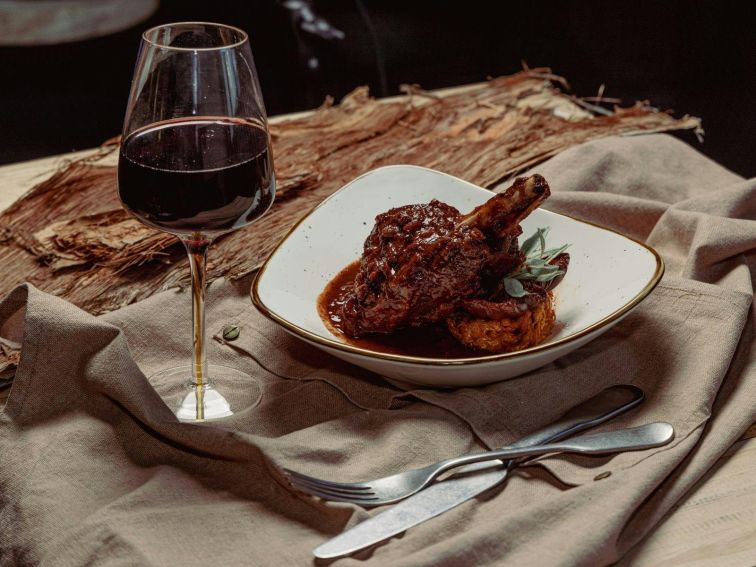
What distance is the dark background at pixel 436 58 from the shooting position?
147 inches

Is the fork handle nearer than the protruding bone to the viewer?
Yes

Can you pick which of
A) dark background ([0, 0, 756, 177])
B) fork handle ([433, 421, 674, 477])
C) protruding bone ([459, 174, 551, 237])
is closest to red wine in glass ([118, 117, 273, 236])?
protruding bone ([459, 174, 551, 237])

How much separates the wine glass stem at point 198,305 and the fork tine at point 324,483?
262 millimetres

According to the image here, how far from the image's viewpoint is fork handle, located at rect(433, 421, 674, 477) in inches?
48.7

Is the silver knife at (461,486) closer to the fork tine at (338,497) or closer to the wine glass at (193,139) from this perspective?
the fork tine at (338,497)

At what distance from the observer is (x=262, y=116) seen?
4.49 ft

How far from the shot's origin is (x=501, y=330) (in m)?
1.41

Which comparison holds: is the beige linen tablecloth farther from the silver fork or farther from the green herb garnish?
the green herb garnish

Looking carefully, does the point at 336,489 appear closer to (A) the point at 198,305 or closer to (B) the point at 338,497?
(B) the point at 338,497

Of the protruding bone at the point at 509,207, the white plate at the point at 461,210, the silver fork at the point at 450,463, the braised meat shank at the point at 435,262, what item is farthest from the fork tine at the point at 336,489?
the protruding bone at the point at 509,207

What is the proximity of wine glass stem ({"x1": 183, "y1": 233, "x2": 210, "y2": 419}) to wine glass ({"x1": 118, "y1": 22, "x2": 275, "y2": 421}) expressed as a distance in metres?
0.02

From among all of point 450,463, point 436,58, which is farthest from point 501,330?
point 436,58

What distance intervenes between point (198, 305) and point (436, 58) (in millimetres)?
3657

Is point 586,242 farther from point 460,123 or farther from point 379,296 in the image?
point 460,123
